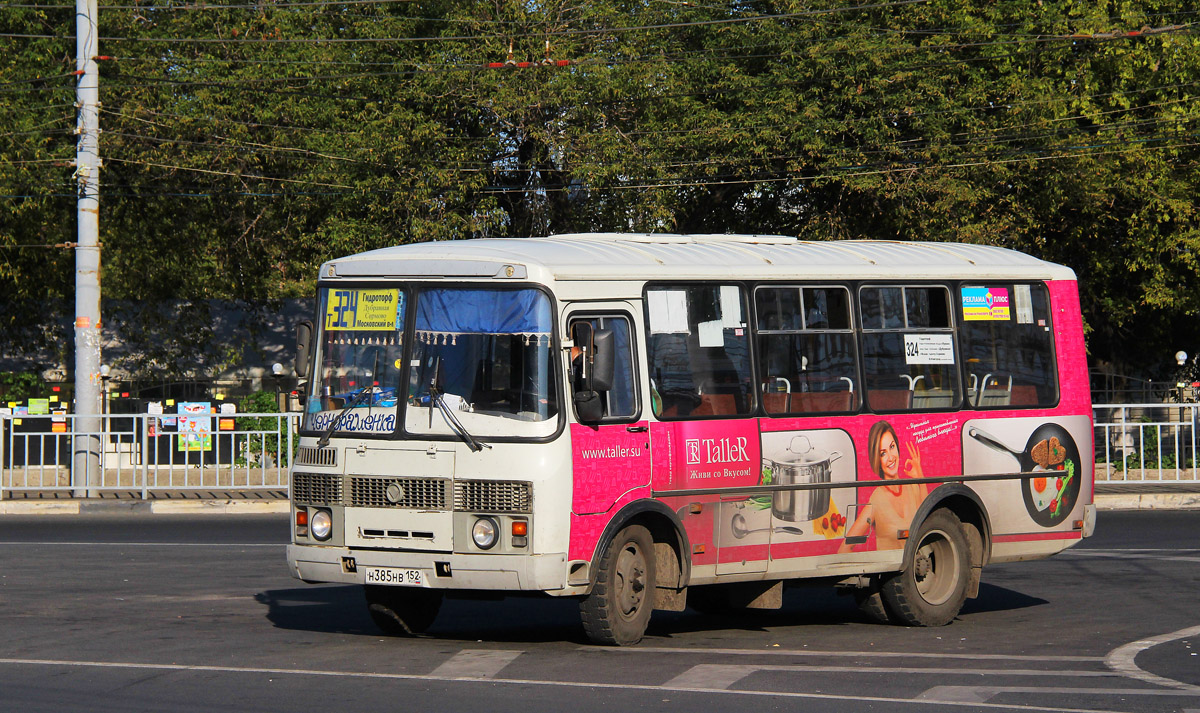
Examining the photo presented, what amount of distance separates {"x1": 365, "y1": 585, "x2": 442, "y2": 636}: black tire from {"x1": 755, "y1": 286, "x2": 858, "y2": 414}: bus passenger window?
2.81 m

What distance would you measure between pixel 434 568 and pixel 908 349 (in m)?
4.23

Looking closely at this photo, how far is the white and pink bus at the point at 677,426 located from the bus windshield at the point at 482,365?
0.6 inches

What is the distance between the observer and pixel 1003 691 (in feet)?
29.3

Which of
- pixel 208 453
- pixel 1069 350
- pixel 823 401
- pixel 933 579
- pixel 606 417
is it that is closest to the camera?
pixel 606 417

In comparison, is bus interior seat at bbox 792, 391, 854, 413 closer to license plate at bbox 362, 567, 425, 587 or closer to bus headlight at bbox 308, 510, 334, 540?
license plate at bbox 362, 567, 425, 587

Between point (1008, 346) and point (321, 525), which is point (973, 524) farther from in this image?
point (321, 525)

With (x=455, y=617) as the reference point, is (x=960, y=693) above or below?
below

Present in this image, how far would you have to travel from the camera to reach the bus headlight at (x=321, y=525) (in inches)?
421

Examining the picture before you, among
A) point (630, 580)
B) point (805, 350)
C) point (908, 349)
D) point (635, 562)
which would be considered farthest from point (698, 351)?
point (908, 349)

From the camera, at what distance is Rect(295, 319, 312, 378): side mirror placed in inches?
438

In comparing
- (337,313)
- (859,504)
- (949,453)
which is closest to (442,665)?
(337,313)

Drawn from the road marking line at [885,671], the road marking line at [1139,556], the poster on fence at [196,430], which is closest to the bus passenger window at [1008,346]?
the road marking line at [885,671]

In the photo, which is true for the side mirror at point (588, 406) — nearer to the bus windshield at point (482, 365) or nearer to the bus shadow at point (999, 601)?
the bus windshield at point (482, 365)

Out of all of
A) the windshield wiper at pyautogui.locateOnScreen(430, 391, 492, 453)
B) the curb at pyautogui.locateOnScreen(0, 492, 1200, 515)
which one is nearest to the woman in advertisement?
the windshield wiper at pyautogui.locateOnScreen(430, 391, 492, 453)
